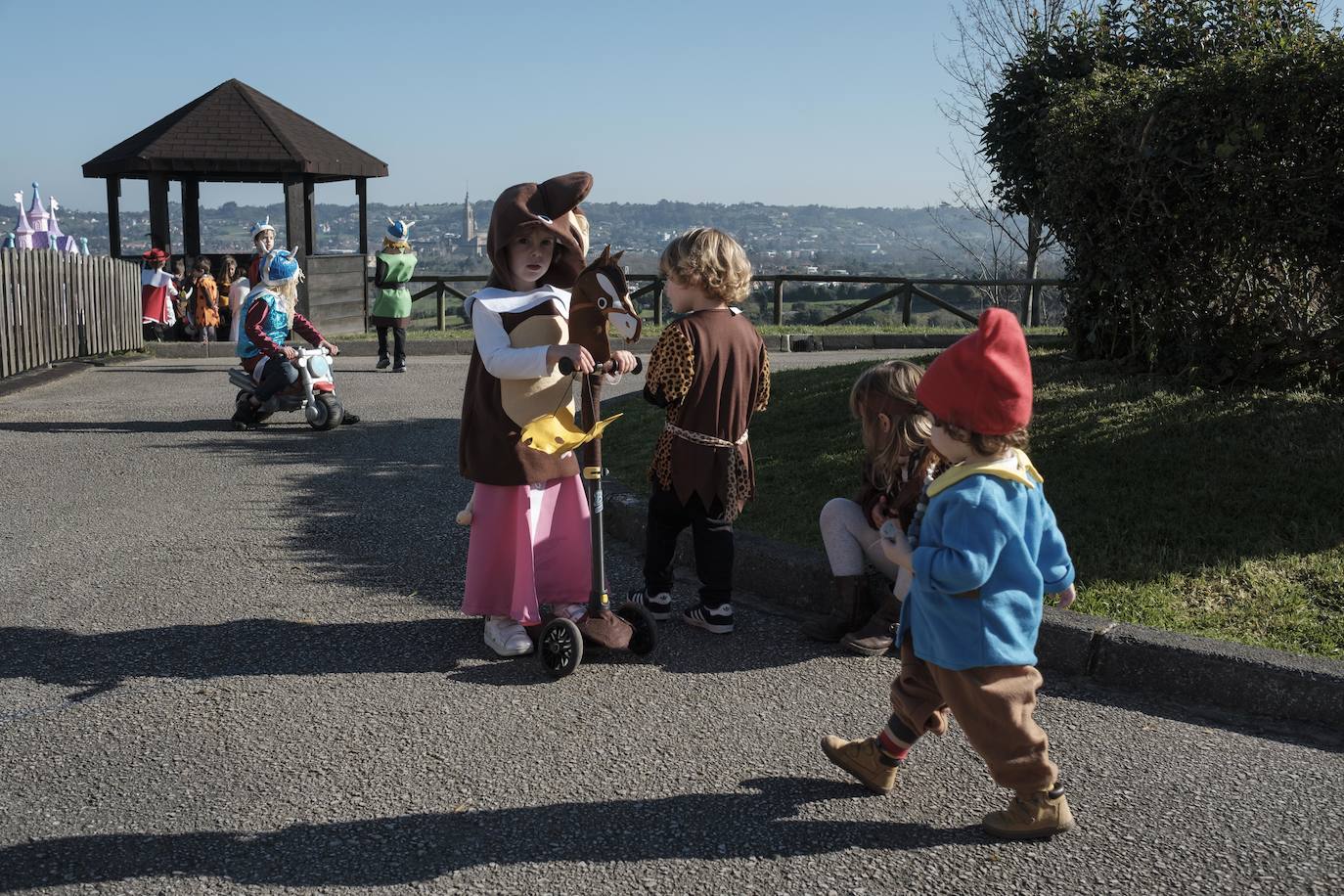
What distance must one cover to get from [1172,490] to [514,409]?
3379 millimetres

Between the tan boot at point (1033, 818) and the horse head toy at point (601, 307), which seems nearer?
the tan boot at point (1033, 818)

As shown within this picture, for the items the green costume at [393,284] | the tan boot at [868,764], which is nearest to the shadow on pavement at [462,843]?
the tan boot at [868,764]

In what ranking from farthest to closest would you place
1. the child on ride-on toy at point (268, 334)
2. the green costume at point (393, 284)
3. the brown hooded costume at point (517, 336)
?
the green costume at point (393, 284)
the child on ride-on toy at point (268, 334)
the brown hooded costume at point (517, 336)

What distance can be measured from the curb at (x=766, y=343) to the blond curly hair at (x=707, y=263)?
13.2 meters

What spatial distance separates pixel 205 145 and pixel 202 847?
1961 cm

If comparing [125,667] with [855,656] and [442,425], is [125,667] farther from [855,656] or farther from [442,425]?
[442,425]

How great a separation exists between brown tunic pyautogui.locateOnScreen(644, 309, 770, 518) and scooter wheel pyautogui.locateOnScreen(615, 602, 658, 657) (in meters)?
0.49

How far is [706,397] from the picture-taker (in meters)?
4.90

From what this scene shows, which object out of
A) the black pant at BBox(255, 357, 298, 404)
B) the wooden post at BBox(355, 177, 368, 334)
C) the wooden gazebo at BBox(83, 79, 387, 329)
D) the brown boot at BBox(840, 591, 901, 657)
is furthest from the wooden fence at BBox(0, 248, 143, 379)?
the brown boot at BBox(840, 591, 901, 657)

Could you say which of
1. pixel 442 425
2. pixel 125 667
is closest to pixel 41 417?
pixel 442 425

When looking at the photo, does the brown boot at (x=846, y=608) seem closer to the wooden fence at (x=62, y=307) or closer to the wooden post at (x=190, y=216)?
the wooden fence at (x=62, y=307)

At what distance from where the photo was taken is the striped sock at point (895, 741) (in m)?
3.59

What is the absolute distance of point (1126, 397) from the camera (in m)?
7.81

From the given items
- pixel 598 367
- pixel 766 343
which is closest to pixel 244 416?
pixel 598 367
